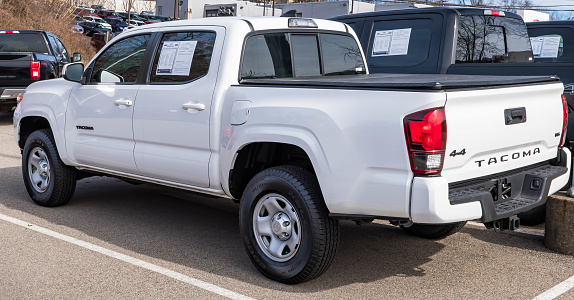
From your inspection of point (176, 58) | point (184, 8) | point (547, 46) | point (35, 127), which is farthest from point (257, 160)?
point (184, 8)

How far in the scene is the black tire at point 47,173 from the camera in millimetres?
6508

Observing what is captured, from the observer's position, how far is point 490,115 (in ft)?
13.5

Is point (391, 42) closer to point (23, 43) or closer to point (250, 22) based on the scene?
point (250, 22)

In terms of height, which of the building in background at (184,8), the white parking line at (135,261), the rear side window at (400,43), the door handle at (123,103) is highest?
the building in background at (184,8)

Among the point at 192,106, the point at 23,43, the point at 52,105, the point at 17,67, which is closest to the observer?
the point at 192,106

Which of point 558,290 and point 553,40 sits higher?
point 553,40

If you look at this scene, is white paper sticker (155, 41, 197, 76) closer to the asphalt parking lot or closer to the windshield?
the asphalt parking lot

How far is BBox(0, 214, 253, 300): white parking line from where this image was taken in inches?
172

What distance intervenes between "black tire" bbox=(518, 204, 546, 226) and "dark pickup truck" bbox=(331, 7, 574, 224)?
2.44 ft

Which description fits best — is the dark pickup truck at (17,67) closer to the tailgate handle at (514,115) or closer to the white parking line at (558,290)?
the tailgate handle at (514,115)

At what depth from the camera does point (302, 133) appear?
4352mm

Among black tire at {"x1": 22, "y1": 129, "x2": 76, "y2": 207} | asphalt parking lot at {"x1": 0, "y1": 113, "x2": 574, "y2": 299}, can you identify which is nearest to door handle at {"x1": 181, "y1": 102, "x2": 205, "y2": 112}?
asphalt parking lot at {"x1": 0, "y1": 113, "x2": 574, "y2": 299}

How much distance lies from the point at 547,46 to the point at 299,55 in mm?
4956

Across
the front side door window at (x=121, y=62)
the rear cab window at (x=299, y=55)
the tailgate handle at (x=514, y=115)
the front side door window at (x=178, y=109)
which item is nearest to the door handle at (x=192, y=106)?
the front side door window at (x=178, y=109)
